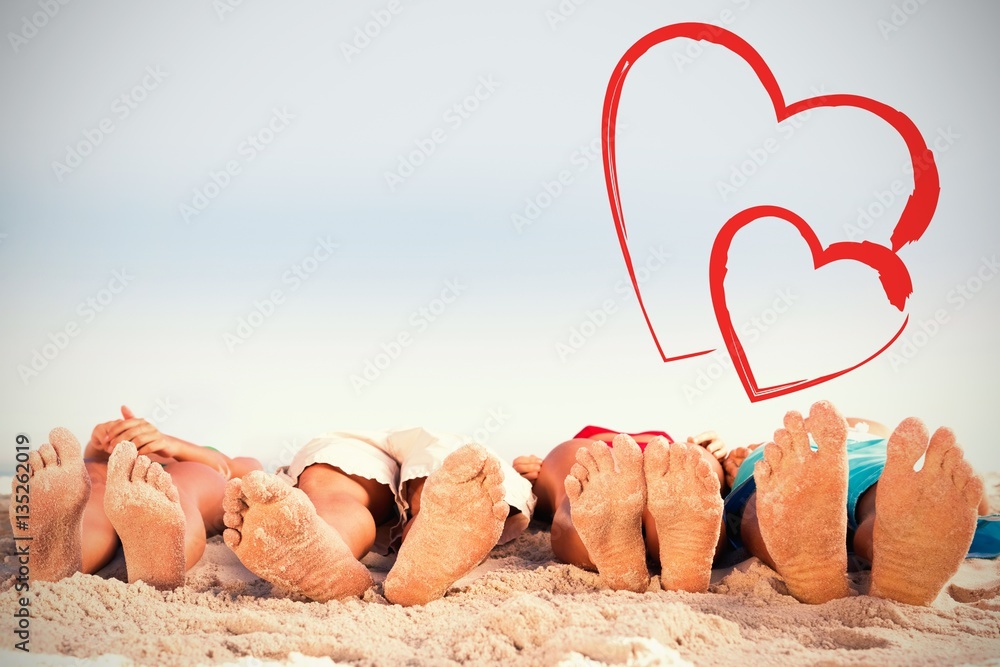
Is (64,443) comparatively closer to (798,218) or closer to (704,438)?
(704,438)

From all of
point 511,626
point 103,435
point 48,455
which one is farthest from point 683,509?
point 103,435

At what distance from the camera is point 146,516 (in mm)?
1074

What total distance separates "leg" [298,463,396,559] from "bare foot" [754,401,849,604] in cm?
64

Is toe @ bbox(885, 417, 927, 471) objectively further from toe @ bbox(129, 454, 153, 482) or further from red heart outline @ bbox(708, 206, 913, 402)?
red heart outline @ bbox(708, 206, 913, 402)

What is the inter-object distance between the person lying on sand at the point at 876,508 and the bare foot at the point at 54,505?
962mm

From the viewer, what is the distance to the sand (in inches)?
33.8

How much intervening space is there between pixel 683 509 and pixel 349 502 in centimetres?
58

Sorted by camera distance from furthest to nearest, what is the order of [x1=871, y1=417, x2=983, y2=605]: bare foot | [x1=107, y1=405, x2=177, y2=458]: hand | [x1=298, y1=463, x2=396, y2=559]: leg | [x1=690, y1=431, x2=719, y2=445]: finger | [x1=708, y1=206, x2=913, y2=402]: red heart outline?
[x1=708, y1=206, x2=913, y2=402]: red heart outline → [x1=690, y1=431, x2=719, y2=445]: finger → [x1=107, y1=405, x2=177, y2=458]: hand → [x1=298, y1=463, x2=396, y2=559]: leg → [x1=871, y1=417, x2=983, y2=605]: bare foot

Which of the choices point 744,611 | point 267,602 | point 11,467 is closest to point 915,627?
point 744,611

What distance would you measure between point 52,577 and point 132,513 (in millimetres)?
167

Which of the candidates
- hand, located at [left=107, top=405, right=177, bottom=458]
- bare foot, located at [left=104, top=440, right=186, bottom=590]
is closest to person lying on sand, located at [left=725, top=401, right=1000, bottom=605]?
bare foot, located at [left=104, top=440, right=186, bottom=590]

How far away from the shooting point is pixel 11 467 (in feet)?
7.47

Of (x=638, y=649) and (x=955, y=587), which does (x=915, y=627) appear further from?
(x=638, y=649)

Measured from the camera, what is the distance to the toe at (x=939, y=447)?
0.97 m
